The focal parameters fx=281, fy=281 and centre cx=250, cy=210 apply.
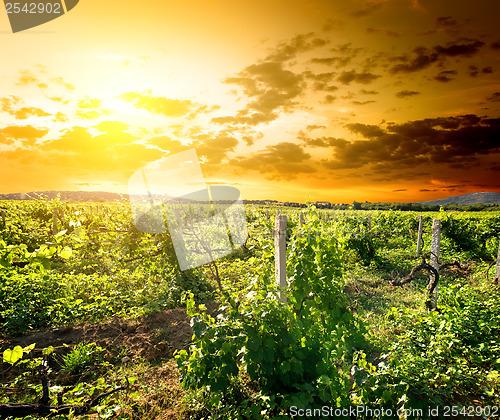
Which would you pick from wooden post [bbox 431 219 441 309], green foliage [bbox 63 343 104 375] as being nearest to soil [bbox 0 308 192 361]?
green foliage [bbox 63 343 104 375]

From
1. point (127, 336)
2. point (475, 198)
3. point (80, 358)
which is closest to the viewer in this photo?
point (80, 358)

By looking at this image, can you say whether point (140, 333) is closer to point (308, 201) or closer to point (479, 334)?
point (308, 201)

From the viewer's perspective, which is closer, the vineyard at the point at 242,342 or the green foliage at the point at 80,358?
the vineyard at the point at 242,342

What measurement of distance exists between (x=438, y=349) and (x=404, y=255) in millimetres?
9758

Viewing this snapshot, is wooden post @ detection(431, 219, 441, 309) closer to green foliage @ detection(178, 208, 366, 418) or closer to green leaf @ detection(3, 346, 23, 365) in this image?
green foliage @ detection(178, 208, 366, 418)

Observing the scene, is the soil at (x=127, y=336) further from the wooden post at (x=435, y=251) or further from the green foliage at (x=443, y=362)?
the wooden post at (x=435, y=251)

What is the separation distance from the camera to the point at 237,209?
1741cm

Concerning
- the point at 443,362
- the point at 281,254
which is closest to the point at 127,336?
the point at 281,254

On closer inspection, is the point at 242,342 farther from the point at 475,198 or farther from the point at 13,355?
the point at 475,198

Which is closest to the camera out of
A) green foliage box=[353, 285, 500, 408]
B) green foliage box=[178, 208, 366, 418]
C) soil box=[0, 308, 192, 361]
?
green foliage box=[178, 208, 366, 418]

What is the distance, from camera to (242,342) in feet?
8.06

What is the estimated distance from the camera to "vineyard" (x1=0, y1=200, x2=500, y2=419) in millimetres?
2467

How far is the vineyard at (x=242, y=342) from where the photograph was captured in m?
2.47

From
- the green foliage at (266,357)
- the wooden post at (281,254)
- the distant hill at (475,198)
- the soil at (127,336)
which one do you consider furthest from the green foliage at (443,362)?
the distant hill at (475,198)
